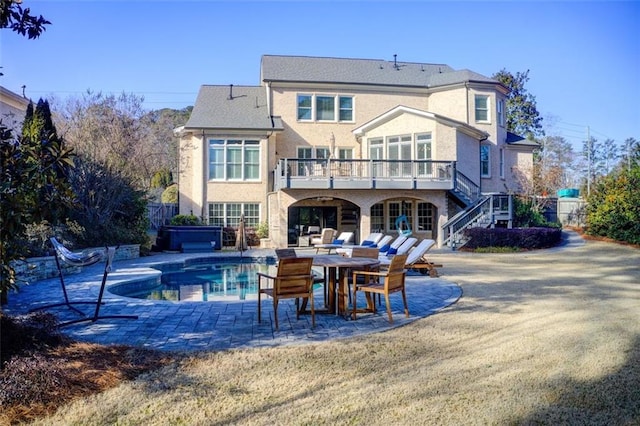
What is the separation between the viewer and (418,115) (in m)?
23.3

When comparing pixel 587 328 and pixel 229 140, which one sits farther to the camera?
pixel 229 140

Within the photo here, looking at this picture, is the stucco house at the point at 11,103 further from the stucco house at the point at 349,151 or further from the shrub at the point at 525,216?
the shrub at the point at 525,216

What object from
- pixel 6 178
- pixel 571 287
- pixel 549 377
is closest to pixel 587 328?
pixel 549 377

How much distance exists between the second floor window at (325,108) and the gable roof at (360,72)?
3.09ft

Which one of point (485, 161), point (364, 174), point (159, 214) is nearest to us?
point (364, 174)

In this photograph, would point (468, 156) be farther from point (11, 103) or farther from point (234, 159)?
point (11, 103)

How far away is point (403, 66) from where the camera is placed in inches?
1177

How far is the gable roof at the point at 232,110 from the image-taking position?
A: 24.5 meters

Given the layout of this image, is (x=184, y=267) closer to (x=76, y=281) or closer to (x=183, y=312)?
(x=76, y=281)

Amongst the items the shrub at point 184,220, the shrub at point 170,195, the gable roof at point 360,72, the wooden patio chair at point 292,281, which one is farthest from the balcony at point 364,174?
the wooden patio chair at point 292,281

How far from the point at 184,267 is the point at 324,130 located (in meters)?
13.3

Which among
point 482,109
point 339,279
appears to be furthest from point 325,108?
point 339,279

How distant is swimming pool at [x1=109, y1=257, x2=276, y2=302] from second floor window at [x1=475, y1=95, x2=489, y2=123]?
623 inches

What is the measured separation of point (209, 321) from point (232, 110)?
2093 cm
